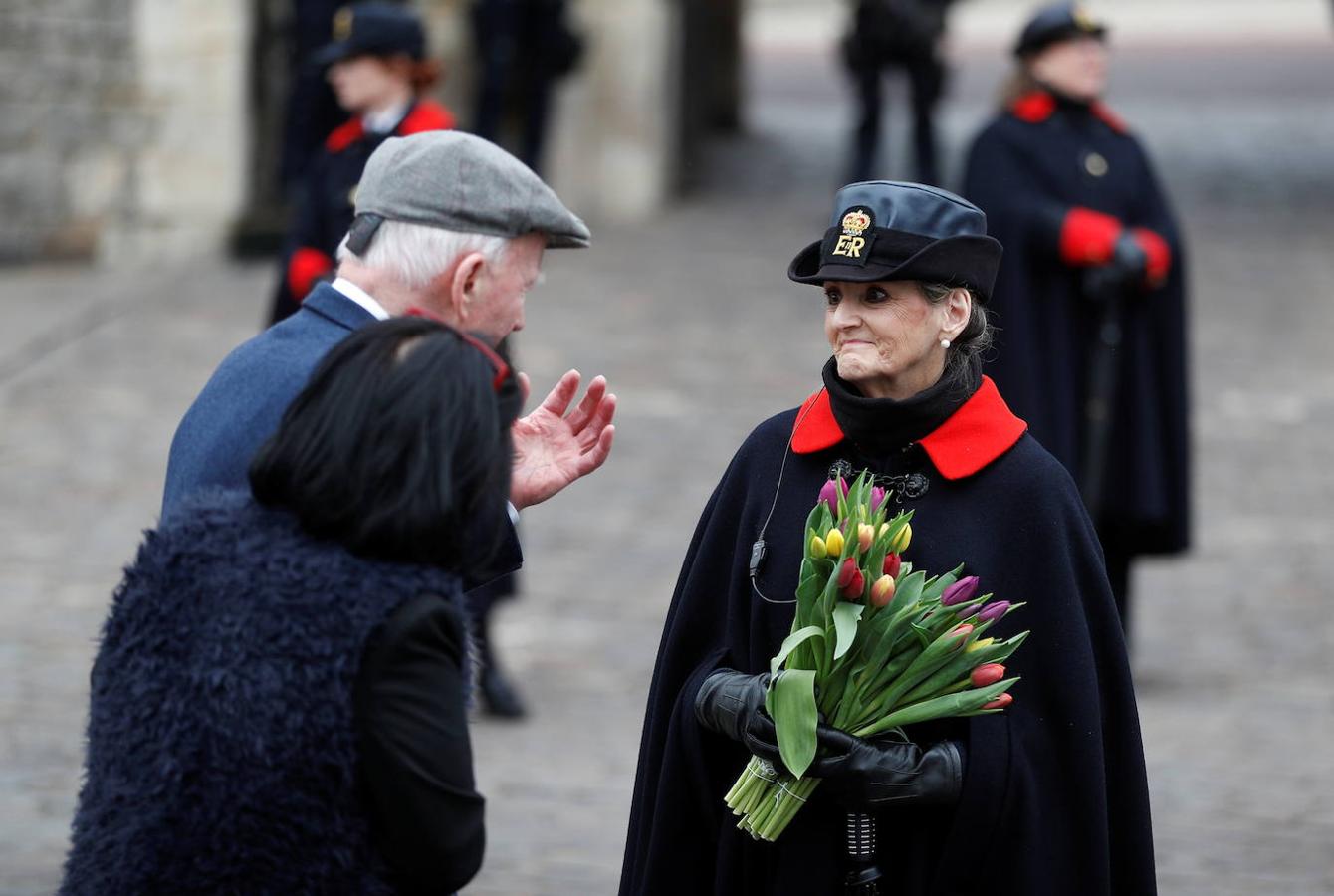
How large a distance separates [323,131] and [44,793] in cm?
485

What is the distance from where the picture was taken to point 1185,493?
7.46 metres

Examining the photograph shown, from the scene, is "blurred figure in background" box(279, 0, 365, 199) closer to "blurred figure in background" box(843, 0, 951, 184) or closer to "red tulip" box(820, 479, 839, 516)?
"blurred figure in background" box(843, 0, 951, 184)

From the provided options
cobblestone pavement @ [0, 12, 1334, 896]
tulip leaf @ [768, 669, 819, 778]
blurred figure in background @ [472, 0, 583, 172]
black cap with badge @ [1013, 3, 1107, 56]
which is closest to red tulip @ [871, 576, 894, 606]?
tulip leaf @ [768, 669, 819, 778]

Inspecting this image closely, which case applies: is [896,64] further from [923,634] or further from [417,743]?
[417,743]

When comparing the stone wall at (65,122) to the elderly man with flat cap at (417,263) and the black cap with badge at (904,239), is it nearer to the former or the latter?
the elderly man with flat cap at (417,263)

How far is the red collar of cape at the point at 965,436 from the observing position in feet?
11.3

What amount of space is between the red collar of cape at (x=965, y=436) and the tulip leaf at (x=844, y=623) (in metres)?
0.31

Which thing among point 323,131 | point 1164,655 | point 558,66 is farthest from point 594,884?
point 558,66

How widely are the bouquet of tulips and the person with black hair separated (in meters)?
0.68

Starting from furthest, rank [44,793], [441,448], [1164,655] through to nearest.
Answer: [1164,655] < [44,793] < [441,448]

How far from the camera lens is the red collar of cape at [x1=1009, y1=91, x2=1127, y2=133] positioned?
721 centimetres

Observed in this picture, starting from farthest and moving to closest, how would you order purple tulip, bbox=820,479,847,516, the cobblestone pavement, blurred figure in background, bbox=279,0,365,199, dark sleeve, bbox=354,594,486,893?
blurred figure in background, bbox=279,0,365,199 → the cobblestone pavement → purple tulip, bbox=820,479,847,516 → dark sleeve, bbox=354,594,486,893

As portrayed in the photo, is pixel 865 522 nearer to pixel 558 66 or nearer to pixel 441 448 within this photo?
pixel 441 448

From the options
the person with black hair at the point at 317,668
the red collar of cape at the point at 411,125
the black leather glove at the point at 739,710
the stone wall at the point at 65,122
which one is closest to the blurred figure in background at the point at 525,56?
the stone wall at the point at 65,122
